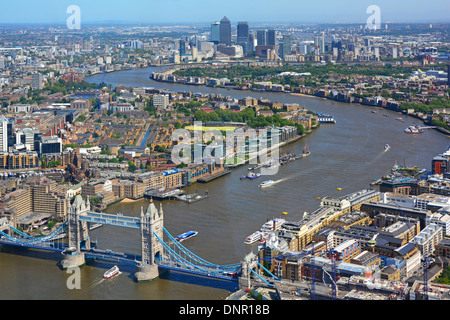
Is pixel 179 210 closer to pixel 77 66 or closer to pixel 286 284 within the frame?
pixel 286 284

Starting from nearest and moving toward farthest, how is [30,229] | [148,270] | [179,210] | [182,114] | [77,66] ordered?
[148,270]
[30,229]
[179,210]
[182,114]
[77,66]

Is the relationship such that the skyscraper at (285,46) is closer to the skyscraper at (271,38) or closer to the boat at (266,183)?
the skyscraper at (271,38)

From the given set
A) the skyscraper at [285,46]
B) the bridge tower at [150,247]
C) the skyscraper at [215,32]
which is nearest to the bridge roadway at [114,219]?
the bridge tower at [150,247]

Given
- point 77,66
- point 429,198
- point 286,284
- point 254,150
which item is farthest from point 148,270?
point 77,66

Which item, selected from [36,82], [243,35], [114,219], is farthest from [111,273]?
[243,35]

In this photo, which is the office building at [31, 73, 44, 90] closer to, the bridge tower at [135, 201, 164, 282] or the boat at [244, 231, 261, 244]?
the boat at [244, 231, 261, 244]

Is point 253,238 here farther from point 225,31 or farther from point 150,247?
point 225,31

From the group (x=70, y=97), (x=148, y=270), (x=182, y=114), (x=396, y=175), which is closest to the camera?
(x=148, y=270)
